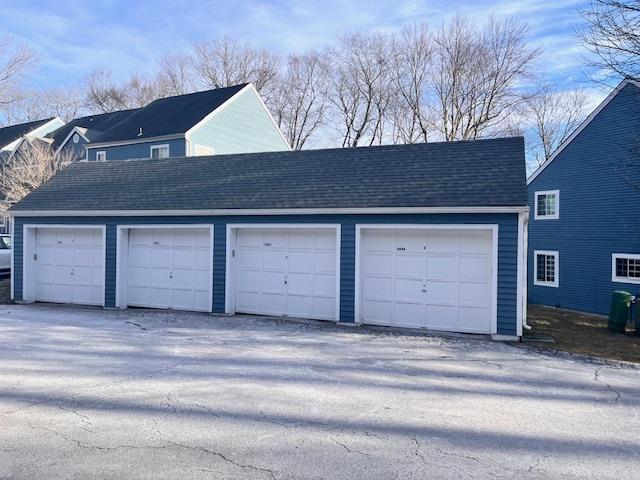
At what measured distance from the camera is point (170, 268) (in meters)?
13.5

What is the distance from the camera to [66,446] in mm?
4500

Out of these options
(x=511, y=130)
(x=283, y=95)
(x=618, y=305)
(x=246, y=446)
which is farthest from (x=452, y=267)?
(x=283, y=95)

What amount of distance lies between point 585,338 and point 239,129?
67.8 feet

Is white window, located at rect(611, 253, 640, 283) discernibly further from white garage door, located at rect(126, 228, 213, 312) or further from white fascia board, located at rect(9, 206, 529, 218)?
white garage door, located at rect(126, 228, 213, 312)

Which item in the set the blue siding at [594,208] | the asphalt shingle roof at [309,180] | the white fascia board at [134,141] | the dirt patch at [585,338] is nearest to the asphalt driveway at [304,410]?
the dirt patch at [585,338]

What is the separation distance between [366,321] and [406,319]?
0.94 m

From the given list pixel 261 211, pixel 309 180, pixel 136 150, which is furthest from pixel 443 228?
pixel 136 150

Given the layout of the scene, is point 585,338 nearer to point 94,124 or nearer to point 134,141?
point 134,141

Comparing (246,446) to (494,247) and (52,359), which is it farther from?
(494,247)

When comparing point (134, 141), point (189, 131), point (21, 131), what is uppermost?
point (21, 131)

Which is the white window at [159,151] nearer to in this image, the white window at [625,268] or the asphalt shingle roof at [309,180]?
the asphalt shingle roof at [309,180]

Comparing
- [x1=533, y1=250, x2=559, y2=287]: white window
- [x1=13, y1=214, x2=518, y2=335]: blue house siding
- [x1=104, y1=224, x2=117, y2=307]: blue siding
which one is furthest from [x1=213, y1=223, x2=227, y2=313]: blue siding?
[x1=533, y1=250, x2=559, y2=287]: white window

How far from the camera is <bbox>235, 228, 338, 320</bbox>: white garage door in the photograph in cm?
1206

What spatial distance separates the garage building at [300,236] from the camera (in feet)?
35.4
